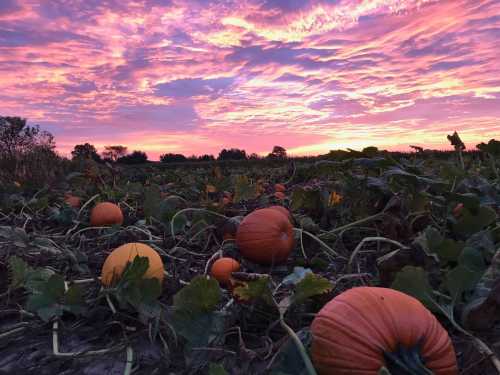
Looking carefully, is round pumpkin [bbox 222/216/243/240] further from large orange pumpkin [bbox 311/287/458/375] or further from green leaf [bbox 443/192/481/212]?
large orange pumpkin [bbox 311/287/458/375]

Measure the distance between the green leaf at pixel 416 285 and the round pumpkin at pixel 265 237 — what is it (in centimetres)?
103

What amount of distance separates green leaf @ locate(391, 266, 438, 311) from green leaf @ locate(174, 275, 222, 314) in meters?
0.63

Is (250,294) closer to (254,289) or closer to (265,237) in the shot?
(254,289)

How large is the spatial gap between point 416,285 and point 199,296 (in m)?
0.73

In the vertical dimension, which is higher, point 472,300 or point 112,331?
point 472,300

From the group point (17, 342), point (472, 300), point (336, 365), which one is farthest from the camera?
point (17, 342)

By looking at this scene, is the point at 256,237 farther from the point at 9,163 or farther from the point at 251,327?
the point at 9,163

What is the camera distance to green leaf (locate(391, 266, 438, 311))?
146cm

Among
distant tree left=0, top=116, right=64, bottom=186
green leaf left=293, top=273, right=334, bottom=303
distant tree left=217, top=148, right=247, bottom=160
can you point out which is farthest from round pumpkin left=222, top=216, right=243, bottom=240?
distant tree left=217, top=148, right=247, bottom=160

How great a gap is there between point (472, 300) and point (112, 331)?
4.59 ft

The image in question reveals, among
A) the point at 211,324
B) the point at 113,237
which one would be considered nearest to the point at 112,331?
the point at 211,324

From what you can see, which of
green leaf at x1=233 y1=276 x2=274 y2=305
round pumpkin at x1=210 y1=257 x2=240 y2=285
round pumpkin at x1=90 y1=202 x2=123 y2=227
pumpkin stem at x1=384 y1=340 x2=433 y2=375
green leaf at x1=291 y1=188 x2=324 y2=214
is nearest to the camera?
pumpkin stem at x1=384 y1=340 x2=433 y2=375

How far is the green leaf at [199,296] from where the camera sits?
1464 mm

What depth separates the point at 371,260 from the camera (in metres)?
2.34
